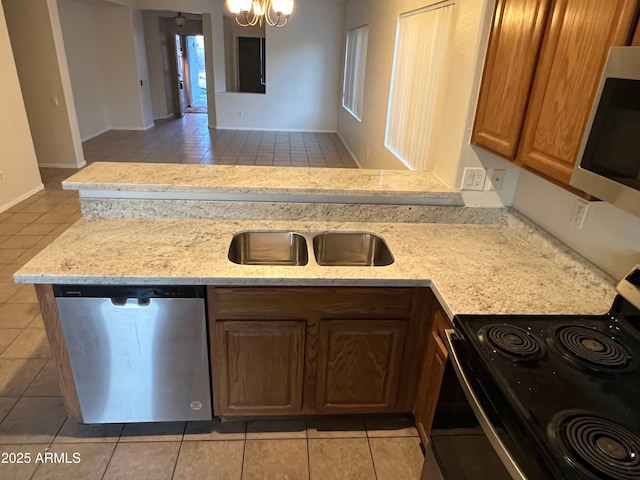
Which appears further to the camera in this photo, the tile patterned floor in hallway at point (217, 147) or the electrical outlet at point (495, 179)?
the tile patterned floor in hallway at point (217, 147)

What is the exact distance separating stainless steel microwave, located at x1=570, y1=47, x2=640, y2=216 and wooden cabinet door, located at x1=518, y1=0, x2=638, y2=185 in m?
0.08

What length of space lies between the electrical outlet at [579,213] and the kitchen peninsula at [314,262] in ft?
0.41

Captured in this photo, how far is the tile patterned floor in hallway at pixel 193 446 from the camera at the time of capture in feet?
5.87

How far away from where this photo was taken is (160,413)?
1.88 meters

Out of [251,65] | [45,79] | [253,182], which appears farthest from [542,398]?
[251,65]

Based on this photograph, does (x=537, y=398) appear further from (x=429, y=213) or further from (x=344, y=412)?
(x=429, y=213)

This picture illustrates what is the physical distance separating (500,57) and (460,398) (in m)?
1.33

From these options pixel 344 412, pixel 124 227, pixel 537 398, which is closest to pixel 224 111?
pixel 124 227

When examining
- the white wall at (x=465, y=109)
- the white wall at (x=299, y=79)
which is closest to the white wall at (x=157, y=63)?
the white wall at (x=299, y=79)

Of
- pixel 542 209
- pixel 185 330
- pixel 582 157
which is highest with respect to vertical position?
pixel 582 157

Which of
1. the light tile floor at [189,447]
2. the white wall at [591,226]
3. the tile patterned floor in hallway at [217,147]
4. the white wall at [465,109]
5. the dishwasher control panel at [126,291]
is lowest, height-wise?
the light tile floor at [189,447]

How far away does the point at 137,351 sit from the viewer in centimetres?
174

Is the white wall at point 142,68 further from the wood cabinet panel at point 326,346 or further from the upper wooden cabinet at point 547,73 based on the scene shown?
the upper wooden cabinet at point 547,73

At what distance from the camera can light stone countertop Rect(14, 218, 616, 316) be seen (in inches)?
61.6
